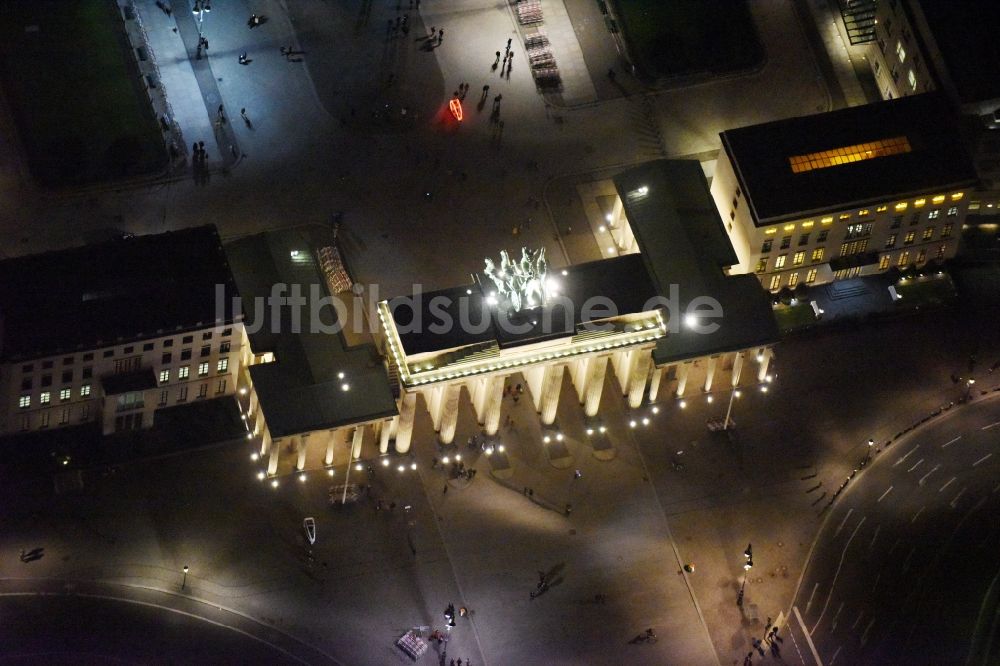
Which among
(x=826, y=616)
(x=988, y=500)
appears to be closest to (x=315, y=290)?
(x=826, y=616)

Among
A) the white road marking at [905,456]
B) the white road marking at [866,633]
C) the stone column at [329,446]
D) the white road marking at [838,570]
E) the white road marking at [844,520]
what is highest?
the stone column at [329,446]

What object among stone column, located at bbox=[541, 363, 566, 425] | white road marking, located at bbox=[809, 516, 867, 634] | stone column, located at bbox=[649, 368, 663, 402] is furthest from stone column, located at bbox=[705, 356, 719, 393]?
white road marking, located at bbox=[809, 516, 867, 634]

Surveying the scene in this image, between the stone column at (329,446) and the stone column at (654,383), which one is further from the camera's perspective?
the stone column at (654,383)

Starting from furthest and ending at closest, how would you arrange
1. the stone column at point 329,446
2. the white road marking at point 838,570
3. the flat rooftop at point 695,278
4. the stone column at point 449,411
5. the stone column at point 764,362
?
the stone column at point 764,362
the flat rooftop at point 695,278
the stone column at point 329,446
the stone column at point 449,411
the white road marking at point 838,570

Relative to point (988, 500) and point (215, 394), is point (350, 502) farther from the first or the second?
point (988, 500)

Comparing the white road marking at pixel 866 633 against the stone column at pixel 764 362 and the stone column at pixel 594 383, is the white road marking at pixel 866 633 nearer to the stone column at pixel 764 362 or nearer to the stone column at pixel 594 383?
the stone column at pixel 764 362

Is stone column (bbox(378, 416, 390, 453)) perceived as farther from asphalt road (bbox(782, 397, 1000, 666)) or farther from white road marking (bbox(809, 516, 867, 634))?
white road marking (bbox(809, 516, 867, 634))

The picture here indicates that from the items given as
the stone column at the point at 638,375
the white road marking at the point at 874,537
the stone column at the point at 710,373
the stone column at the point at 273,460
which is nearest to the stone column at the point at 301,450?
the stone column at the point at 273,460

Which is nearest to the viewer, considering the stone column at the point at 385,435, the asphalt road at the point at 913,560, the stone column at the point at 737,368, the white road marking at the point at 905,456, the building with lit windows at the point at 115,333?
the asphalt road at the point at 913,560
